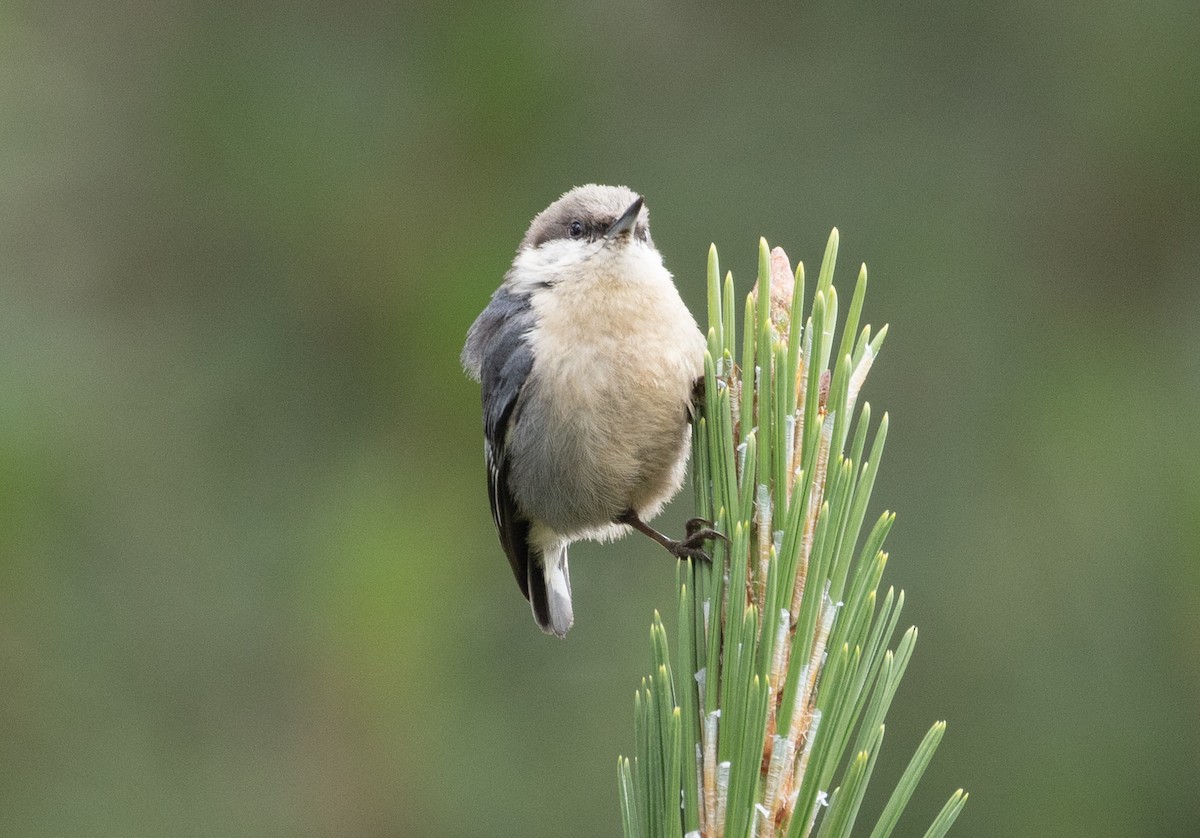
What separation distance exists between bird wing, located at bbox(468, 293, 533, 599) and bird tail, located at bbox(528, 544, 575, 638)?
0.03 meters

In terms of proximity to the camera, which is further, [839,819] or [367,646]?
[367,646]

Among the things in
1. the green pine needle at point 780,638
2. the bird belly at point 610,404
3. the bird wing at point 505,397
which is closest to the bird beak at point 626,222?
the bird belly at point 610,404

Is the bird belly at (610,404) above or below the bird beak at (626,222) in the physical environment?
below

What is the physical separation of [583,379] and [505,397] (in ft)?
0.86

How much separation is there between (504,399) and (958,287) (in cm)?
→ 119

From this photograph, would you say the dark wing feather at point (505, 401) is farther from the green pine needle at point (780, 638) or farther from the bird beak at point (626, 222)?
the green pine needle at point (780, 638)

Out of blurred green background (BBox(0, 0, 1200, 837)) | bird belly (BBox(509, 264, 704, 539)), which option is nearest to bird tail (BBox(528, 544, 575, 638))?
blurred green background (BBox(0, 0, 1200, 837))

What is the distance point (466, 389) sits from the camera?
2.75 metres

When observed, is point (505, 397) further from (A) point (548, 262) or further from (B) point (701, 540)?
(B) point (701, 540)

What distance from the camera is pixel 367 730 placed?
8.51ft

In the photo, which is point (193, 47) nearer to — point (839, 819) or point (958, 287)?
point (958, 287)

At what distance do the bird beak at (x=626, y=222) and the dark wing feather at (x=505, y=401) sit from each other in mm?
233

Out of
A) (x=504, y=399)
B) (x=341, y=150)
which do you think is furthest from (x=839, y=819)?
(x=341, y=150)

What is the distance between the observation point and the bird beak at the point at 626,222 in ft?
7.71
